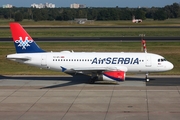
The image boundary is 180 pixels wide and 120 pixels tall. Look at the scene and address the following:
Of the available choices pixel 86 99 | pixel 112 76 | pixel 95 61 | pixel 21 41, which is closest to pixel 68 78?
pixel 95 61

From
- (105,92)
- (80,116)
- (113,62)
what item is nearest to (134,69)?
(113,62)

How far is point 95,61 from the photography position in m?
45.2

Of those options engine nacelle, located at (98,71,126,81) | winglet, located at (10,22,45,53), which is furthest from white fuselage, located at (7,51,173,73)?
engine nacelle, located at (98,71,126,81)

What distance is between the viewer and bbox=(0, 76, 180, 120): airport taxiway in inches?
1233

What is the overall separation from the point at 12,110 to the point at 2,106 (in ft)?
5.75

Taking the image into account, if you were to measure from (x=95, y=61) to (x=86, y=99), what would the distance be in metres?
8.86

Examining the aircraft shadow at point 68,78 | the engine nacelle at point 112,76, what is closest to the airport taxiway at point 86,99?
the aircraft shadow at point 68,78

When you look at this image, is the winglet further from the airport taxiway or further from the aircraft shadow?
the aircraft shadow

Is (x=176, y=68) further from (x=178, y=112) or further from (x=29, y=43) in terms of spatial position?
(x=178, y=112)

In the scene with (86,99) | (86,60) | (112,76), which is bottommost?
(86,99)

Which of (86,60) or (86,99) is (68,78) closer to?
(86,60)

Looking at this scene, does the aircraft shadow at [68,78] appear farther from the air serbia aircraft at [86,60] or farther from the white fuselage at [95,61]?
the white fuselage at [95,61]

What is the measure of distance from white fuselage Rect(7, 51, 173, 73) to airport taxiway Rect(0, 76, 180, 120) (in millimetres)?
1594

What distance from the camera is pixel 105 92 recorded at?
131 feet
